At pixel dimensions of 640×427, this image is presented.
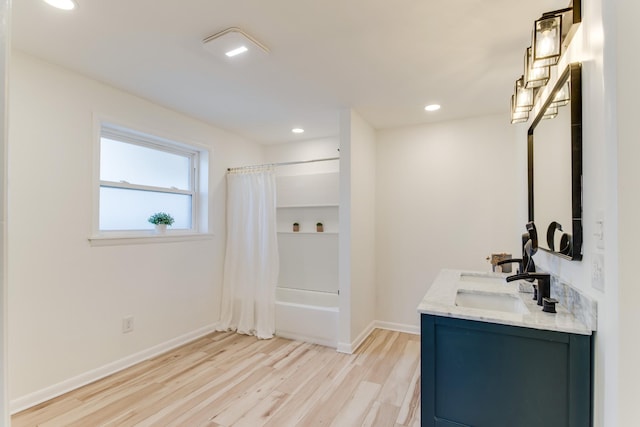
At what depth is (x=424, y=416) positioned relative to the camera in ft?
4.64

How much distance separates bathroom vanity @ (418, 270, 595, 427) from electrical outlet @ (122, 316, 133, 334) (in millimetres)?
2430

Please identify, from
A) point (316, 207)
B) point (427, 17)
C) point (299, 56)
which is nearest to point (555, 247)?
point (427, 17)

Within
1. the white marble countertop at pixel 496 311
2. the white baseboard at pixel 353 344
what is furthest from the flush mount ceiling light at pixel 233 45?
the white baseboard at pixel 353 344

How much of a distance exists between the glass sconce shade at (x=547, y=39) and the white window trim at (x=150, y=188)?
2.92 meters

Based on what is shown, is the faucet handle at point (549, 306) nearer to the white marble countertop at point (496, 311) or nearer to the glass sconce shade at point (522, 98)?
the white marble countertop at point (496, 311)

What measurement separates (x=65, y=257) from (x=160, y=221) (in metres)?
0.82

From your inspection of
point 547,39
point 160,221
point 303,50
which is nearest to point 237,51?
point 303,50

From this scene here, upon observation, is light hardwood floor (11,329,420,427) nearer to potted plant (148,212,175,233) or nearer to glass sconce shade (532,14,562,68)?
potted plant (148,212,175,233)

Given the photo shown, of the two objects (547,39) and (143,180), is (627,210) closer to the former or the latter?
(547,39)

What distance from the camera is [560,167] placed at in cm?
152

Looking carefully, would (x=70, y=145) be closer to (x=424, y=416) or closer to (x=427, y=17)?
(x=427, y=17)

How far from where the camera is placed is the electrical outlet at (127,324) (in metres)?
2.59

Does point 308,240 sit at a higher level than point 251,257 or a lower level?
higher

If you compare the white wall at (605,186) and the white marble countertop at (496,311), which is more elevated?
the white wall at (605,186)
